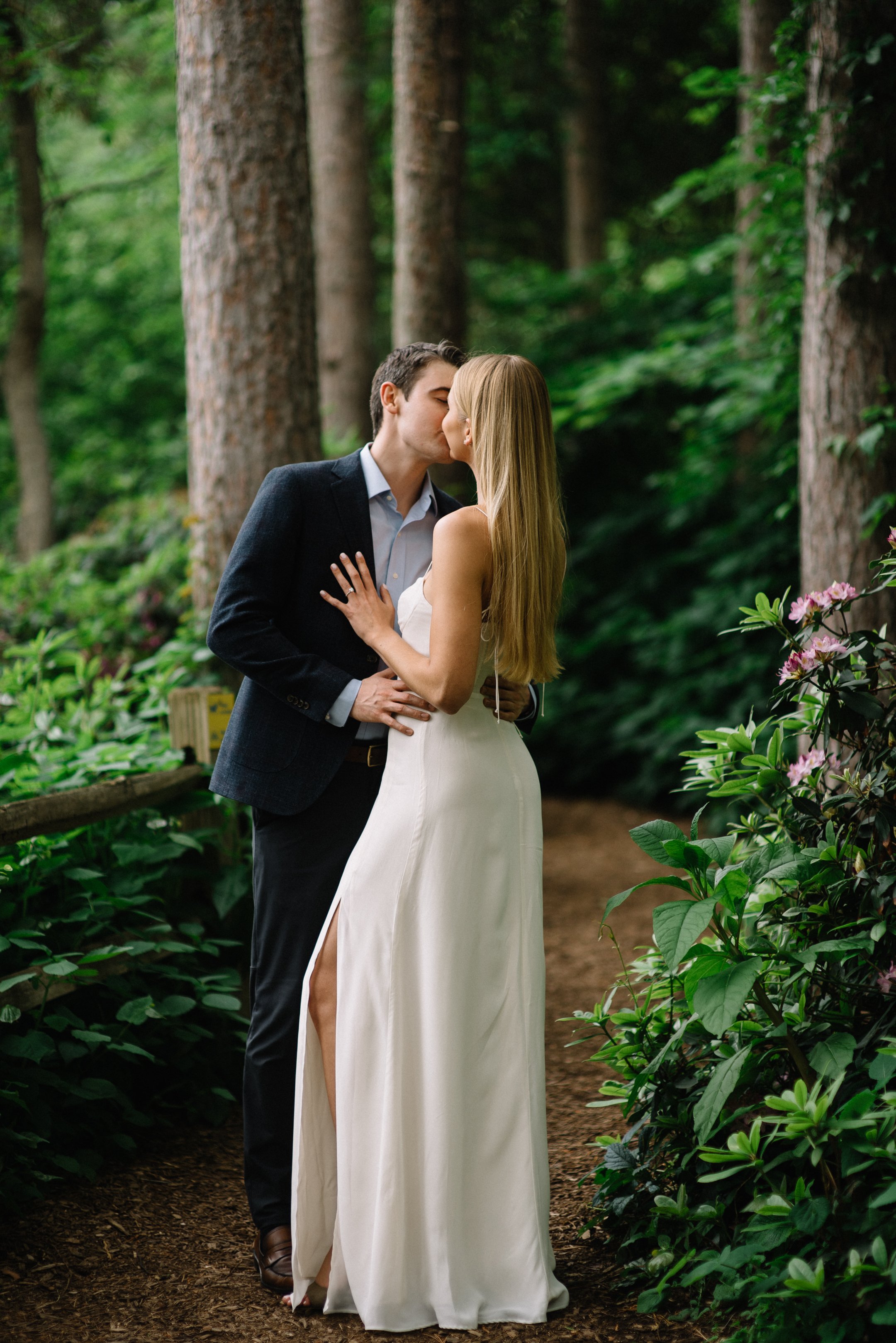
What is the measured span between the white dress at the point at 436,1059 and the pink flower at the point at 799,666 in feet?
2.24

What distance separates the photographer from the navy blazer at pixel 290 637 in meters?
2.88

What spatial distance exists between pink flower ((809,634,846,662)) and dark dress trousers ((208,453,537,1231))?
114 cm

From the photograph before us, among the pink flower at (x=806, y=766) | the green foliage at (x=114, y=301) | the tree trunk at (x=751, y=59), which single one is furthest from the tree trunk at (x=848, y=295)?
the green foliage at (x=114, y=301)

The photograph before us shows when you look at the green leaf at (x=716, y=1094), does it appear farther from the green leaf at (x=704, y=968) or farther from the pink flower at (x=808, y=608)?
the pink flower at (x=808, y=608)

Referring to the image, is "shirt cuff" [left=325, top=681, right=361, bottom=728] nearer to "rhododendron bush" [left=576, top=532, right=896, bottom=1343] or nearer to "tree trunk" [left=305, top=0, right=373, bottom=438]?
"rhododendron bush" [left=576, top=532, right=896, bottom=1343]

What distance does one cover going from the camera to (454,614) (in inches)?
100.0

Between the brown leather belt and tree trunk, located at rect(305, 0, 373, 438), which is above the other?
tree trunk, located at rect(305, 0, 373, 438)

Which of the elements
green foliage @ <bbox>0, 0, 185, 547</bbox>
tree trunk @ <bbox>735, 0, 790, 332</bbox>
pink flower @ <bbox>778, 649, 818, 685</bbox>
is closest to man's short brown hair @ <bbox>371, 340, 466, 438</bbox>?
pink flower @ <bbox>778, 649, 818, 685</bbox>

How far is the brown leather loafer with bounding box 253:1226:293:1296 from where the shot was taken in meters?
2.75

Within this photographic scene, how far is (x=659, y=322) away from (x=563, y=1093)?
8.06 meters

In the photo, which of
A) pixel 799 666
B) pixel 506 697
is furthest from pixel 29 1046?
pixel 799 666

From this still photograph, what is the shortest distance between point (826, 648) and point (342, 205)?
843 centimetres

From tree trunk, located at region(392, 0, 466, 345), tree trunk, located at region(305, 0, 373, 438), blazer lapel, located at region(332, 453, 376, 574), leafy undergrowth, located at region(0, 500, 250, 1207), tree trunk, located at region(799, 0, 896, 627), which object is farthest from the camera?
tree trunk, located at region(305, 0, 373, 438)

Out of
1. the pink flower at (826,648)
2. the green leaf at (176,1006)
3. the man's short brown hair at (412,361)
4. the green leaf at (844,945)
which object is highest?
the man's short brown hair at (412,361)
